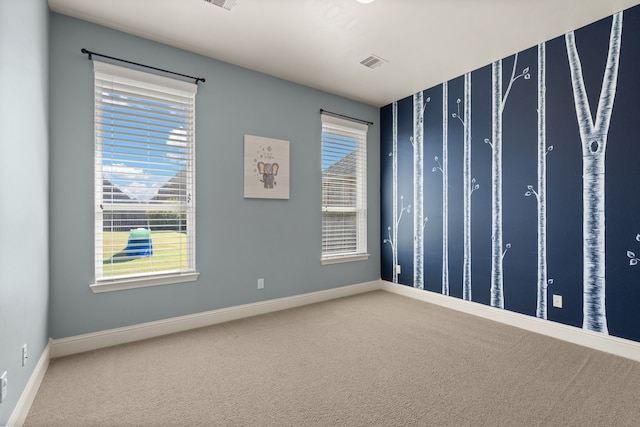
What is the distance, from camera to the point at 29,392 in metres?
1.83

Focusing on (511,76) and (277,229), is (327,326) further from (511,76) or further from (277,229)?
(511,76)

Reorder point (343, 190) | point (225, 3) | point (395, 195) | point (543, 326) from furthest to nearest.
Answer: point (395, 195) → point (343, 190) → point (543, 326) → point (225, 3)

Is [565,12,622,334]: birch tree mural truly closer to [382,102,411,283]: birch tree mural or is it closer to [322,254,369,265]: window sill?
[382,102,411,283]: birch tree mural

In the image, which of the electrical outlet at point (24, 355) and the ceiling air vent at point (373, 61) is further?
the ceiling air vent at point (373, 61)

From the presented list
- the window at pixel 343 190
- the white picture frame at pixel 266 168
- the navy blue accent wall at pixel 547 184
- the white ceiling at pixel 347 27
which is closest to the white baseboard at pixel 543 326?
the navy blue accent wall at pixel 547 184

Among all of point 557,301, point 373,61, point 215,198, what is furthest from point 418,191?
point 215,198

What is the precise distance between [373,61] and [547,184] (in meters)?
2.12

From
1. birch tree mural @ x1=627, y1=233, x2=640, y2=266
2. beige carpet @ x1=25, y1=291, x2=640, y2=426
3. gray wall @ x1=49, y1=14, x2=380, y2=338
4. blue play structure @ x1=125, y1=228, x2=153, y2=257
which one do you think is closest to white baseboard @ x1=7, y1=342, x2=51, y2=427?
beige carpet @ x1=25, y1=291, x2=640, y2=426

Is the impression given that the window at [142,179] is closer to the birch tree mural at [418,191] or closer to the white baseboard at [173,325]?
the white baseboard at [173,325]

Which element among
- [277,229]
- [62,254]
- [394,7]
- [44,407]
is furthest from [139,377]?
[394,7]

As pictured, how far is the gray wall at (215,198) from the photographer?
8.02 feet

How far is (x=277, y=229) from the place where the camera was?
11.8 ft

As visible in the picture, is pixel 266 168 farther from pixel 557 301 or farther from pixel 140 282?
pixel 557 301

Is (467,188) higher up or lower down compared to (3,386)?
higher up
